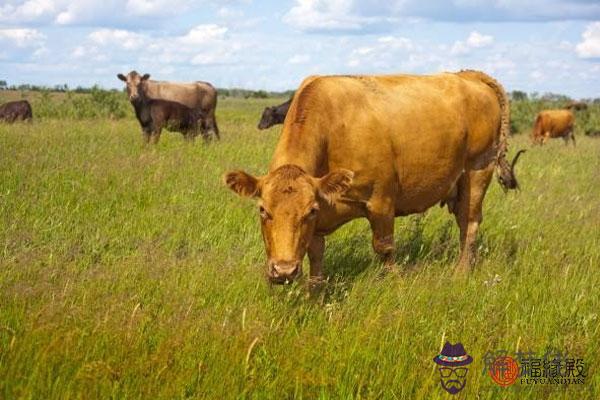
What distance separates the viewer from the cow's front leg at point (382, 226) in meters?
5.73

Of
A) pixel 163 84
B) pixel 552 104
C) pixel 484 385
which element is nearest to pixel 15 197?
pixel 484 385

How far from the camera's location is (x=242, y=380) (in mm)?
3475

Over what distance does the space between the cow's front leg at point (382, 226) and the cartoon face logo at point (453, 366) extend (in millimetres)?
1837

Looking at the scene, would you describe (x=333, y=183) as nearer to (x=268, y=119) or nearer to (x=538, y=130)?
(x=268, y=119)

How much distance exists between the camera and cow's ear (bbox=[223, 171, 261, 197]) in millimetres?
4574

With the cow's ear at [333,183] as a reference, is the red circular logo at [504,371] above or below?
below

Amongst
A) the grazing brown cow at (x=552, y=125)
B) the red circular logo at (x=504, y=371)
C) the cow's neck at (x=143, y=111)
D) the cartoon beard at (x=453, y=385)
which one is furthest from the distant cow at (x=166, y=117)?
the grazing brown cow at (x=552, y=125)

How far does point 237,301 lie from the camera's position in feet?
15.9

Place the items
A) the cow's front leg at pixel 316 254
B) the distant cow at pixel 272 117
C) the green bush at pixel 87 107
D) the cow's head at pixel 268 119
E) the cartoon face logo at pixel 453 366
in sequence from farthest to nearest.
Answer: the green bush at pixel 87 107 < the distant cow at pixel 272 117 < the cow's head at pixel 268 119 < the cow's front leg at pixel 316 254 < the cartoon face logo at pixel 453 366

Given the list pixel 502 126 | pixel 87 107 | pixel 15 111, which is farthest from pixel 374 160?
pixel 87 107

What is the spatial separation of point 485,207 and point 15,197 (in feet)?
20.8

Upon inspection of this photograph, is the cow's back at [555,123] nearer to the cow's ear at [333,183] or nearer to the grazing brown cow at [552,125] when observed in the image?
the grazing brown cow at [552,125]

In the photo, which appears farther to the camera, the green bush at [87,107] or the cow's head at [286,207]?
the green bush at [87,107]

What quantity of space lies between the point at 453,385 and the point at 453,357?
32 centimetres
